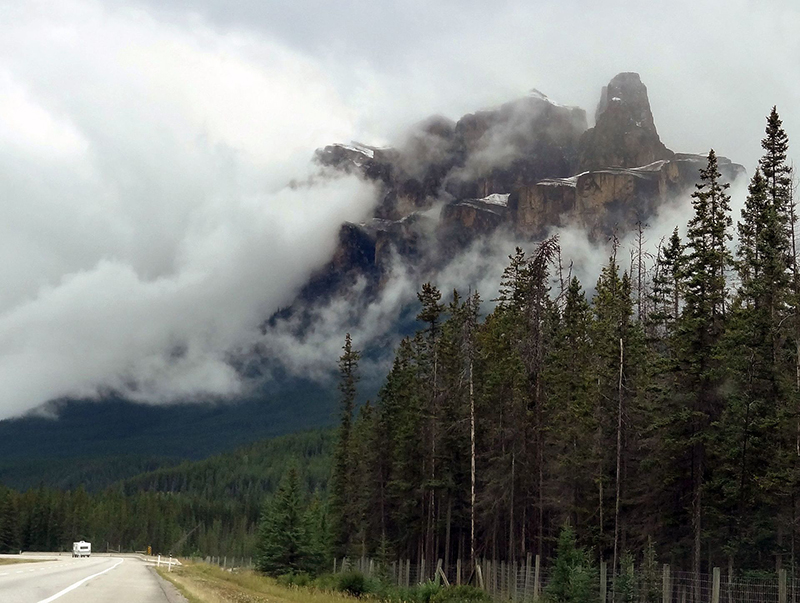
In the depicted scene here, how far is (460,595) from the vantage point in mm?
34938

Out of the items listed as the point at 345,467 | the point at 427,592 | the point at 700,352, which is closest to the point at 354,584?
the point at 427,592

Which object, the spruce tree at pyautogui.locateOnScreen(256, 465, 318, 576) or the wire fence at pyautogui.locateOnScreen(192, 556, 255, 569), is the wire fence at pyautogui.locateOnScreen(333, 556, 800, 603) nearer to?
the spruce tree at pyautogui.locateOnScreen(256, 465, 318, 576)

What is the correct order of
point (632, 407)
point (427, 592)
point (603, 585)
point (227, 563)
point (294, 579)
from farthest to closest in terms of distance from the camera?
point (227, 563), point (294, 579), point (632, 407), point (427, 592), point (603, 585)

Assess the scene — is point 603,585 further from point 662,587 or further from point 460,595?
point 460,595

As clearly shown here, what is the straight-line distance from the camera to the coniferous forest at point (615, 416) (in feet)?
109

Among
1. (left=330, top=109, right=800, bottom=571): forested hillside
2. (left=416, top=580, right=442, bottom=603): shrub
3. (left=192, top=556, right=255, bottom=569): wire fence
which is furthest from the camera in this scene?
(left=192, top=556, right=255, bottom=569): wire fence

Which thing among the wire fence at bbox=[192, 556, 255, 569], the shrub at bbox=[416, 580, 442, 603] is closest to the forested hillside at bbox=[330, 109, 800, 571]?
the shrub at bbox=[416, 580, 442, 603]

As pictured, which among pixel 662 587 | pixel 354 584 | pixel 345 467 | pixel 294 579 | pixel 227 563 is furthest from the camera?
pixel 227 563

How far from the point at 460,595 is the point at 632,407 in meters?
13.0

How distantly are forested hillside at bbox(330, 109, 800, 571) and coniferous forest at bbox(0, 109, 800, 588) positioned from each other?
0.39 feet

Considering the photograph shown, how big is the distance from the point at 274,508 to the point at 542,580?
31.7m

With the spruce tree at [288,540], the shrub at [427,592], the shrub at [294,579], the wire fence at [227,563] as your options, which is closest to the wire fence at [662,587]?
the shrub at [427,592]

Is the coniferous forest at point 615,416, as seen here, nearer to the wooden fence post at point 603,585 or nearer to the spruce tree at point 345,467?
the wooden fence post at point 603,585

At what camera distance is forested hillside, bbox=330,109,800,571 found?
33.1 meters
